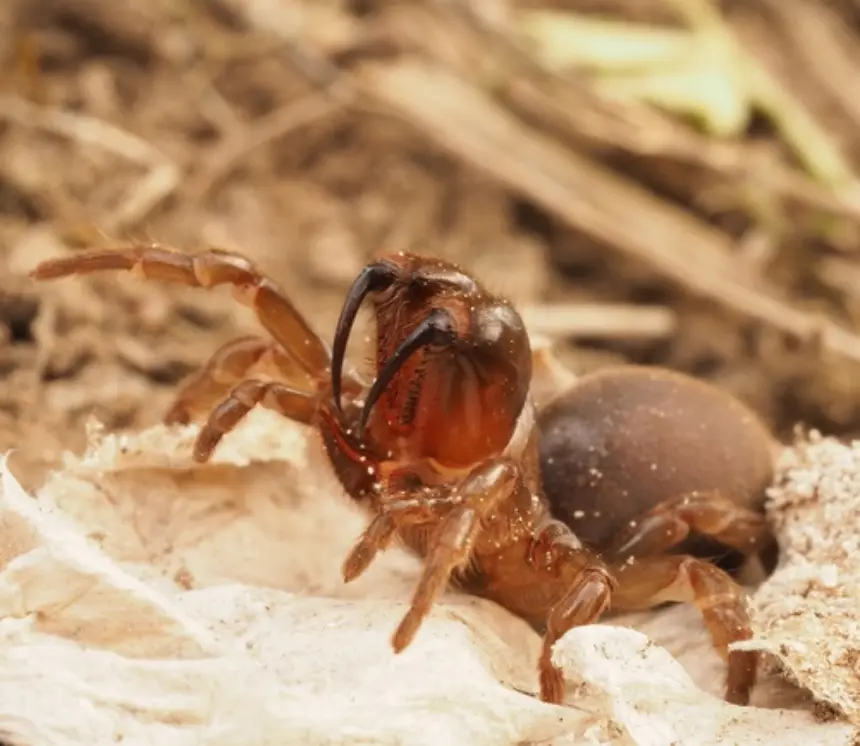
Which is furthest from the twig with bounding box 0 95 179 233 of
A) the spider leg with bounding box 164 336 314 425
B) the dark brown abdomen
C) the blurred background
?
the dark brown abdomen

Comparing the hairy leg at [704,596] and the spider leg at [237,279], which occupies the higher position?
the spider leg at [237,279]

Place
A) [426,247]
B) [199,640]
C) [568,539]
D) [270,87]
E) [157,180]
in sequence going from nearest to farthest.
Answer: [199,640] < [568,539] < [157,180] < [426,247] < [270,87]

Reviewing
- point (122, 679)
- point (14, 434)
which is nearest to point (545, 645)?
point (122, 679)

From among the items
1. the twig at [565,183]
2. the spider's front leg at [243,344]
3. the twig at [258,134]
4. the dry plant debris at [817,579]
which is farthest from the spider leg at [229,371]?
the twig at [565,183]

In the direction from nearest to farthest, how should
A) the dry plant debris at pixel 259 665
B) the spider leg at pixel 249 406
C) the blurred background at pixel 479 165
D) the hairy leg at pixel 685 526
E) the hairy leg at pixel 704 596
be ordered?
1. the dry plant debris at pixel 259 665
2. the hairy leg at pixel 704 596
3. the spider leg at pixel 249 406
4. the hairy leg at pixel 685 526
5. the blurred background at pixel 479 165

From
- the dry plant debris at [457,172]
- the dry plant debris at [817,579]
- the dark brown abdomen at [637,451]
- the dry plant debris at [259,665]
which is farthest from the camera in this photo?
the dry plant debris at [457,172]

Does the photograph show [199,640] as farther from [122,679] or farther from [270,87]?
[270,87]

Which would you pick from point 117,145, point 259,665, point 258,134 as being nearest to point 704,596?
point 259,665

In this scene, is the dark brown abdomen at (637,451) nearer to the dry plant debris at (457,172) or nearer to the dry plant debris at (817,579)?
the dry plant debris at (817,579)
